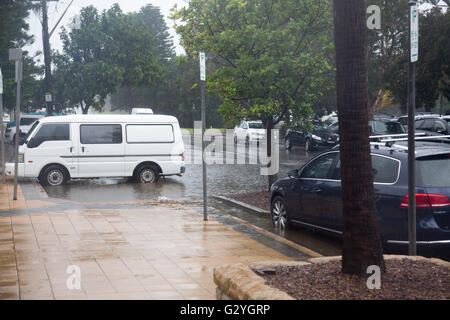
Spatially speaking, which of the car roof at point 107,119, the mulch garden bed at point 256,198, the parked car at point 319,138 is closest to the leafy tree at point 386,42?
the parked car at point 319,138

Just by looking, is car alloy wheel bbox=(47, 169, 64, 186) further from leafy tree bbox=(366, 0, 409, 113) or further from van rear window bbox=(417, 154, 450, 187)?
leafy tree bbox=(366, 0, 409, 113)

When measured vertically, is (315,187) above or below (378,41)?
below

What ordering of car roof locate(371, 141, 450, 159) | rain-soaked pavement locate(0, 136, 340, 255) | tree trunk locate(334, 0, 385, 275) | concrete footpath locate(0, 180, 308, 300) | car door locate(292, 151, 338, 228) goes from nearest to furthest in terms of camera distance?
tree trunk locate(334, 0, 385, 275) → concrete footpath locate(0, 180, 308, 300) → car roof locate(371, 141, 450, 159) → car door locate(292, 151, 338, 228) → rain-soaked pavement locate(0, 136, 340, 255)

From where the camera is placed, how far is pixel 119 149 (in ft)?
59.9

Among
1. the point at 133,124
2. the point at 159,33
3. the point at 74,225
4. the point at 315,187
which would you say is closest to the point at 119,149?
the point at 133,124

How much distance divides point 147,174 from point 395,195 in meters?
11.2

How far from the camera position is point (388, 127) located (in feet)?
91.5

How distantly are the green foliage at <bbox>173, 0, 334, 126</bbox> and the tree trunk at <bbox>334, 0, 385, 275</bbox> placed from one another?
8.02m

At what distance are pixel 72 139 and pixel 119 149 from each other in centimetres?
133

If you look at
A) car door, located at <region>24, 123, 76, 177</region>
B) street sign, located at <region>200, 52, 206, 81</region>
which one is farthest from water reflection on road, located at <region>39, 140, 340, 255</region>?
street sign, located at <region>200, 52, 206, 81</region>

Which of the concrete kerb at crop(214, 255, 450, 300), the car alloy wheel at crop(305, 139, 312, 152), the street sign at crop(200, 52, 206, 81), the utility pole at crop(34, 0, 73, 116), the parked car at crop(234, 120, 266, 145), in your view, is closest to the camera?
the concrete kerb at crop(214, 255, 450, 300)

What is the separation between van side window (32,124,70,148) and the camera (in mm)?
17703

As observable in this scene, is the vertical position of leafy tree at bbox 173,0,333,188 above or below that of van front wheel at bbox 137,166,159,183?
above
